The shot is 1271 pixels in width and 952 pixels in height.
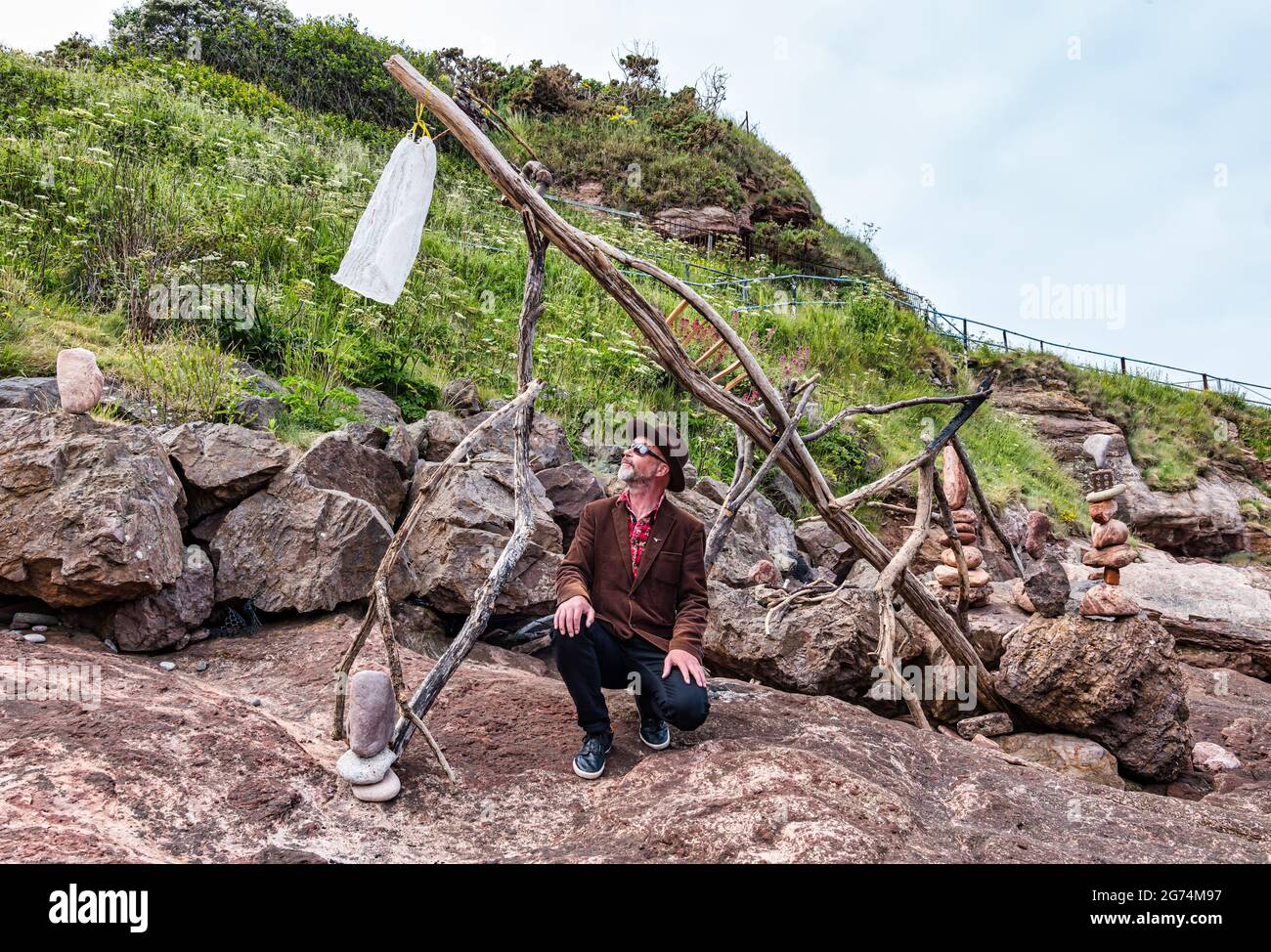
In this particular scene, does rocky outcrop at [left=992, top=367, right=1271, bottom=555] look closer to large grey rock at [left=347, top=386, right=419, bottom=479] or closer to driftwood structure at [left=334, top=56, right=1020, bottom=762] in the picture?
driftwood structure at [left=334, top=56, right=1020, bottom=762]

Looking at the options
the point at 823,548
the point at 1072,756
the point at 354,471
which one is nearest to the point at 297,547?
→ the point at 354,471

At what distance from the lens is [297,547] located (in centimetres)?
423

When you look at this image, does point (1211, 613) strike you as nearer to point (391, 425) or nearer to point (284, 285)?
point (391, 425)

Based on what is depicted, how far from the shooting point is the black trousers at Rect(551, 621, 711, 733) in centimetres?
306

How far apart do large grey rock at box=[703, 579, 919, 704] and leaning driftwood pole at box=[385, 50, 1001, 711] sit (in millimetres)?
342

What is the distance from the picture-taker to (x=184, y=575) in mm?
3953

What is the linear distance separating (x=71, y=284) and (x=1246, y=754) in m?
8.98

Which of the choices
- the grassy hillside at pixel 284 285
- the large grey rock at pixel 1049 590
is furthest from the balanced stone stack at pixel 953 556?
the grassy hillside at pixel 284 285

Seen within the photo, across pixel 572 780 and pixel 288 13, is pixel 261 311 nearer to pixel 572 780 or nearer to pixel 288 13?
pixel 572 780

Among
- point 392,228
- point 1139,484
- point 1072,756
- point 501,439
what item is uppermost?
point 392,228

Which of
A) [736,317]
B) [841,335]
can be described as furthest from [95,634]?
[841,335]

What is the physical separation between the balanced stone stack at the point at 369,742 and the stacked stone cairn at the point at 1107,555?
364 cm

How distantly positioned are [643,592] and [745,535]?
3.03 m

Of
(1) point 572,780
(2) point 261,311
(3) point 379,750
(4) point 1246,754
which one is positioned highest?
(2) point 261,311
